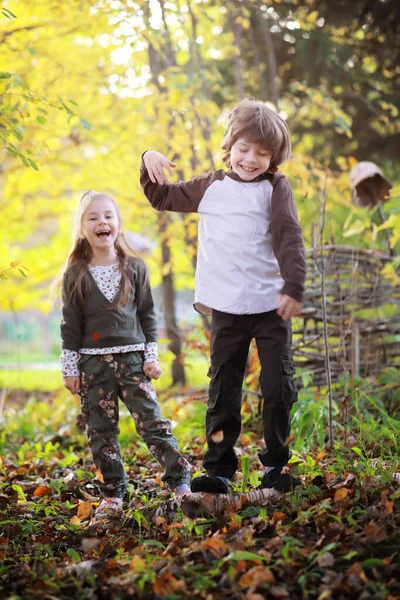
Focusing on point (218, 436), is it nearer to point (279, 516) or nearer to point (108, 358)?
point (279, 516)

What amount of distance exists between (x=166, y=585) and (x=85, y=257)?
70.7 inches

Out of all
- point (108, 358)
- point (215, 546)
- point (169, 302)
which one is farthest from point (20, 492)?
point (169, 302)

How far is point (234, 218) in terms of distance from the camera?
2.80 m

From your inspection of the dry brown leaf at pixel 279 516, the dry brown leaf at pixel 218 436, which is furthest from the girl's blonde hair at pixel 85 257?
the dry brown leaf at pixel 279 516

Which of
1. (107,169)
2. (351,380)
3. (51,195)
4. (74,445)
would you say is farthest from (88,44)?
(351,380)

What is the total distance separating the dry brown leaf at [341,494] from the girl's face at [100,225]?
162 cm

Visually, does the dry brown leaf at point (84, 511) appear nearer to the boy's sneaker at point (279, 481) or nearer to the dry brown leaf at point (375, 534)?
the boy's sneaker at point (279, 481)

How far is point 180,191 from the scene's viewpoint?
9.57ft

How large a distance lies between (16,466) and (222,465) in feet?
6.04

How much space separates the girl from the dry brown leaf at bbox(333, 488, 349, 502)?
2.59 ft

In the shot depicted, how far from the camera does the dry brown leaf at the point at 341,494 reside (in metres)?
2.58

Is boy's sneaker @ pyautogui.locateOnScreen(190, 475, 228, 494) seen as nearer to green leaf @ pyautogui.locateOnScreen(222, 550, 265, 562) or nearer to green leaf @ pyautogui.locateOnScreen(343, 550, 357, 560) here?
green leaf @ pyautogui.locateOnScreen(222, 550, 265, 562)

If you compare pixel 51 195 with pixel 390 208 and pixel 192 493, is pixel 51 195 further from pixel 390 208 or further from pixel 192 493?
pixel 192 493

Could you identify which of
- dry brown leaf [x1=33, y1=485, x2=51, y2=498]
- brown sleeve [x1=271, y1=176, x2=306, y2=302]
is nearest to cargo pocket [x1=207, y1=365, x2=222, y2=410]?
brown sleeve [x1=271, y1=176, x2=306, y2=302]
